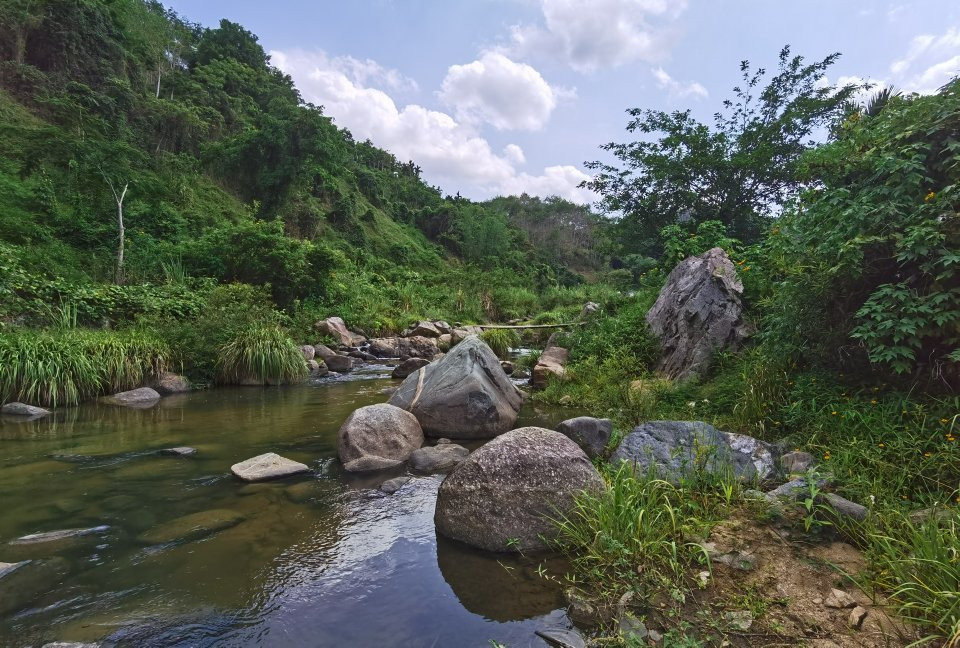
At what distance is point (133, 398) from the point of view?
31.4 ft

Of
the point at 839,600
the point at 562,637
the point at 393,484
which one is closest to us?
the point at 839,600

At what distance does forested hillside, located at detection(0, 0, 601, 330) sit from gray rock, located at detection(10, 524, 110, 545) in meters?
8.22

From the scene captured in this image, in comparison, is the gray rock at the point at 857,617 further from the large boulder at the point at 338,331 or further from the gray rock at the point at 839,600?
the large boulder at the point at 338,331

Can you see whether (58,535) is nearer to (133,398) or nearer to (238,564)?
(238,564)

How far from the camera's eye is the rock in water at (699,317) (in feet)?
27.9

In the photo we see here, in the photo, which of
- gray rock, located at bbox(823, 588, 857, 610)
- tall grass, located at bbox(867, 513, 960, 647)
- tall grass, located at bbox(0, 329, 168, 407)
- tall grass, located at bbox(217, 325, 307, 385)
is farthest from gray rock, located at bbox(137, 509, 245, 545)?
tall grass, located at bbox(217, 325, 307, 385)

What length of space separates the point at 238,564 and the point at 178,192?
2589cm

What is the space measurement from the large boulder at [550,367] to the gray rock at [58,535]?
26.9 feet

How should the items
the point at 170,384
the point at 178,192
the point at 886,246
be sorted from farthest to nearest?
the point at 178,192 < the point at 170,384 < the point at 886,246

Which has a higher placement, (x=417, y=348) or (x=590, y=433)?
(x=417, y=348)

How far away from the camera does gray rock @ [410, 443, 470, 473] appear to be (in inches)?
245

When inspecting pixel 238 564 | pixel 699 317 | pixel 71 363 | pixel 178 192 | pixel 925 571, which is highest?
pixel 178 192

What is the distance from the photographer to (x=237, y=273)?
58.7 feet

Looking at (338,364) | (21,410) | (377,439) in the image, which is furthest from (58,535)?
(338,364)
